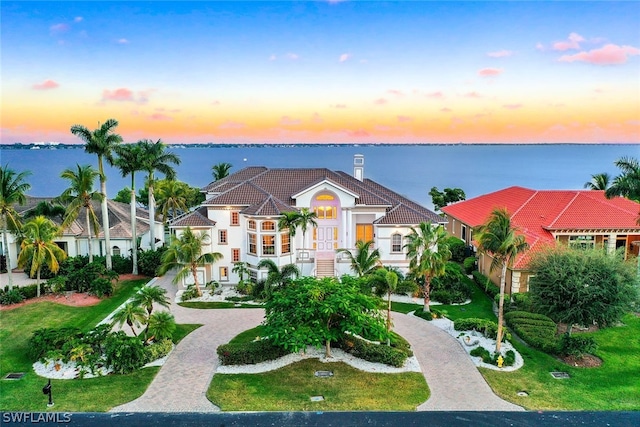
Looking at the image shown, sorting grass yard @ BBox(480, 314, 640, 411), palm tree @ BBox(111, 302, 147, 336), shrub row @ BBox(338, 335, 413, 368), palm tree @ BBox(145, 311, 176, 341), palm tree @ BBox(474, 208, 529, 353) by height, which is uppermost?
palm tree @ BBox(474, 208, 529, 353)

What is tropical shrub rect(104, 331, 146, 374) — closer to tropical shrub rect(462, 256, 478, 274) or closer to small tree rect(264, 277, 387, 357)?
small tree rect(264, 277, 387, 357)

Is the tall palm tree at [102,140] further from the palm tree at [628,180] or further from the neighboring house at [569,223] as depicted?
the palm tree at [628,180]

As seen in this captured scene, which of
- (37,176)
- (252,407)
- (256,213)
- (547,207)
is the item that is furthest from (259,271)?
(37,176)

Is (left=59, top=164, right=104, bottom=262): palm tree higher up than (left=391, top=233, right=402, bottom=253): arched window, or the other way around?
(left=59, top=164, right=104, bottom=262): palm tree

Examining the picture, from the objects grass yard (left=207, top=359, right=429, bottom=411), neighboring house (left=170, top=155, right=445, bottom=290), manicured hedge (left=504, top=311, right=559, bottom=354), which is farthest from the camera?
neighboring house (left=170, top=155, right=445, bottom=290)

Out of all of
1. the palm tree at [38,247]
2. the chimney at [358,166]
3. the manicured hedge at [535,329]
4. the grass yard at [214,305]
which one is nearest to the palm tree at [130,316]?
the grass yard at [214,305]

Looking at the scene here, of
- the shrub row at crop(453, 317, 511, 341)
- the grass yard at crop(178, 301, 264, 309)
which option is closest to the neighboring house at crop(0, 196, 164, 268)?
the grass yard at crop(178, 301, 264, 309)
